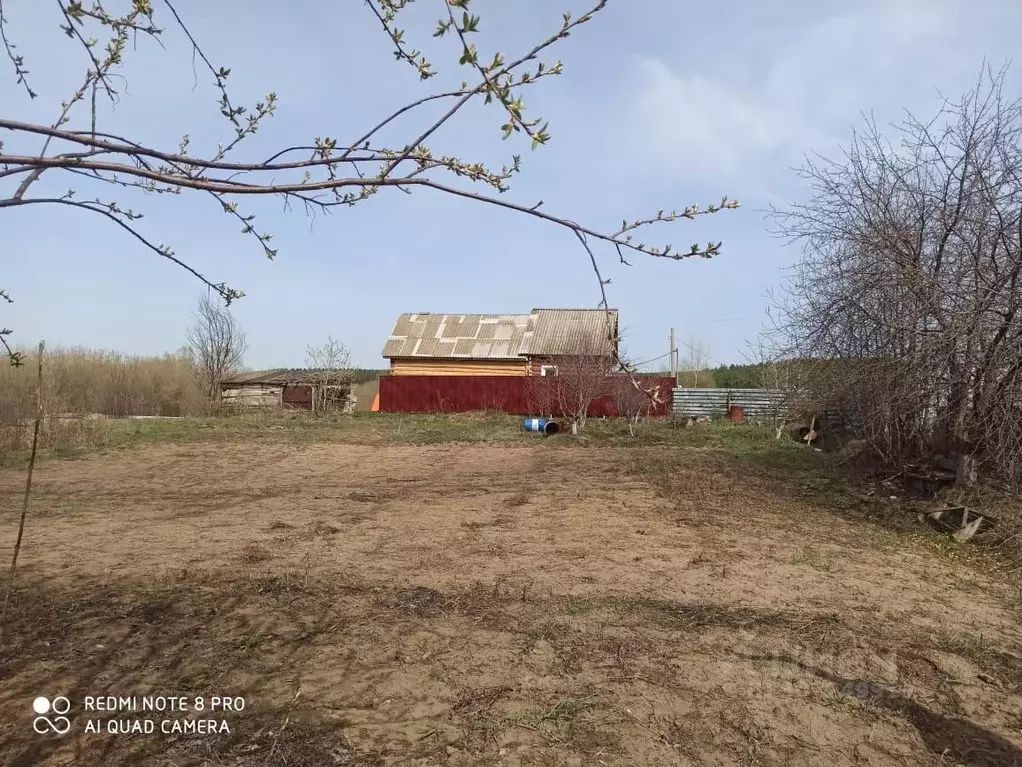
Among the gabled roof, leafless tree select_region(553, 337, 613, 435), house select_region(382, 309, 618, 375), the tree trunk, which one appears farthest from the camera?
the gabled roof

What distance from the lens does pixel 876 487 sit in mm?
9188

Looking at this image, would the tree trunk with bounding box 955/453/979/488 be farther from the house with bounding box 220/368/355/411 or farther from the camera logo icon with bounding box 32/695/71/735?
the house with bounding box 220/368/355/411

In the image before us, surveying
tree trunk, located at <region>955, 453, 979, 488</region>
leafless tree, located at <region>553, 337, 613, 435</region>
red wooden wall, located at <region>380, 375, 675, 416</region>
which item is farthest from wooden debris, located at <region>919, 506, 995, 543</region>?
red wooden wall, located at <region>380, 375, 675, 416</region>

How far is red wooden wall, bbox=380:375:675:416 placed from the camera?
23.3 m

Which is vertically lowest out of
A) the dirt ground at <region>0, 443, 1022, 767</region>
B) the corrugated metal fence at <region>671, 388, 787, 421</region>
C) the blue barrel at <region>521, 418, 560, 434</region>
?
the dirt ground at <region>0, 443, 1022, 767</region>

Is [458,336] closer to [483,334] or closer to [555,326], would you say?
[483,334]

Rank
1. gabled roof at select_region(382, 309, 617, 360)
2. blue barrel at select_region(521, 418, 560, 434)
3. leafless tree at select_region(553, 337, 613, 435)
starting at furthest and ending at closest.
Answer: gabled roof at select_region(382, 309, 617, 360) → blue barrel at select_region(521, 418, 560, 434) → leafless tree at select_region(553, 337, 613, 435)

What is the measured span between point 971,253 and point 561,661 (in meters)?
6.60

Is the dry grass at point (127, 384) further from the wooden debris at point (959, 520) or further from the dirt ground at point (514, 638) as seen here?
the wooden debris at point (959, 520)

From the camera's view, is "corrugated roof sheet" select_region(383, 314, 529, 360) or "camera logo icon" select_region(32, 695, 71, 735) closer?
"camera logo icon" select_region(32, 695, 71, 735)

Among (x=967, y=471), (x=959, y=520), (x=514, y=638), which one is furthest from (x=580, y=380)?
(x=514, y=638)

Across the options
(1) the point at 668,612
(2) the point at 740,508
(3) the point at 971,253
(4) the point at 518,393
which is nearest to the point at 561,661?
(1) the point at 668,612

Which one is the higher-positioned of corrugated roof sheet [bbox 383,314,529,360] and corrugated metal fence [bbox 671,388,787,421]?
corrugated roof sheet [bbox 383,314,529,360]

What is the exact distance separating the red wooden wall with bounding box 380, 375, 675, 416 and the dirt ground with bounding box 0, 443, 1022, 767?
1562 cm
